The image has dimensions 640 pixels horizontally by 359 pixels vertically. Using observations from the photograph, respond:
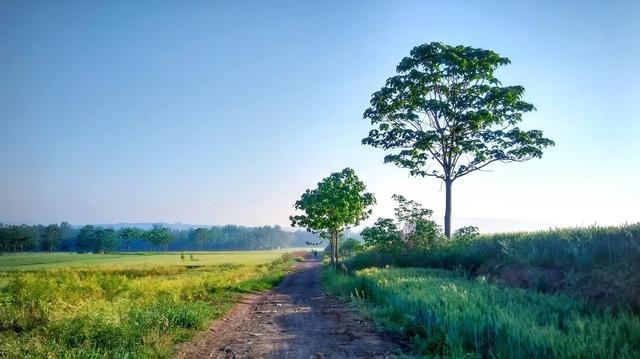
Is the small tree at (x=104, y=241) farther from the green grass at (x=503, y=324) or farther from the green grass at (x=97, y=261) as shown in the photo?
the green grass at (x=503, y=324)

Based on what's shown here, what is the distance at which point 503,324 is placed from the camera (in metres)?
6.72

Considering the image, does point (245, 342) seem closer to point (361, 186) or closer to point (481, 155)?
point (481, 155)

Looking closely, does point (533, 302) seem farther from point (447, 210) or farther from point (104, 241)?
point (104, 241)

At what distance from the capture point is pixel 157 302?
14406 millimetres

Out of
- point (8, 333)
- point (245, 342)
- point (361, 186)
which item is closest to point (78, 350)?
point (245, 342)

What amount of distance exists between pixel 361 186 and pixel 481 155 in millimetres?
19981

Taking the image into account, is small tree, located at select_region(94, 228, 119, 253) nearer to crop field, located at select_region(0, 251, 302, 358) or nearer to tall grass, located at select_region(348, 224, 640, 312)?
crop field, located at select_region(0, 251, 302, 358)

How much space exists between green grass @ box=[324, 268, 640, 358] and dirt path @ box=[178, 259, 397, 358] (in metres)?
0.91

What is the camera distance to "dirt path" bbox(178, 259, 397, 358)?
8.70 meters

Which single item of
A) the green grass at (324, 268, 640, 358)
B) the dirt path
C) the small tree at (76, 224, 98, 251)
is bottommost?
the small tree at (76, 224, 98, 251)

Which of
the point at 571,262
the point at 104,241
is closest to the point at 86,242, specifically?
the point at 104,241

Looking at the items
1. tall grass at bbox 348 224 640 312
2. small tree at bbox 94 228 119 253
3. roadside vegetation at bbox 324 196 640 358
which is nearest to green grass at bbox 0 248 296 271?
tall grass at bbox 348 224 640 312

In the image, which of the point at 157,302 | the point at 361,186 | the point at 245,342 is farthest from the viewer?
the point at 361,186

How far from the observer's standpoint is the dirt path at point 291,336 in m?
8.70
